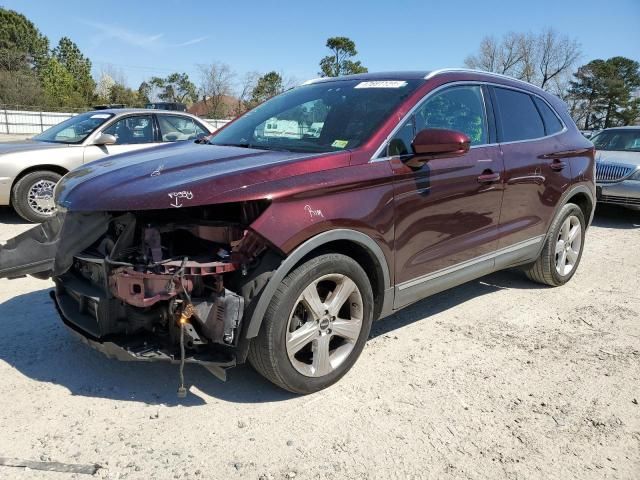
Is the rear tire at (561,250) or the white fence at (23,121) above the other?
the white fence at (23,121)

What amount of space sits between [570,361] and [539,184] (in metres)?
1.56

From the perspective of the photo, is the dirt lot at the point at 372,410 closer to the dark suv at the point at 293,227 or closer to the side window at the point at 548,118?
the dark suv at the point at 293,227

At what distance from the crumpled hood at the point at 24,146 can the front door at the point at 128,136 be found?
0.41m

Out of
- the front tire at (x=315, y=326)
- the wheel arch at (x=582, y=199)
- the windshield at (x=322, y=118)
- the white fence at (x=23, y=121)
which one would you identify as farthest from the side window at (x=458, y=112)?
the white fence at (x=23, y=121)

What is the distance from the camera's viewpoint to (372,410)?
290 cm

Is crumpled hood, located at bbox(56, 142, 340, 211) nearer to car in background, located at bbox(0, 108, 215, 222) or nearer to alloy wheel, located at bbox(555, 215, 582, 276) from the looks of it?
alloy wheel, located at bbox(555, 215, 582, 276)

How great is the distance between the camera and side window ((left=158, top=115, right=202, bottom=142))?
783cm

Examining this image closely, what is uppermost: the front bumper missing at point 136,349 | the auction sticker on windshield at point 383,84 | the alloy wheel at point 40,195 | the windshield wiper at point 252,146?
the auction sticker on windshield at point 383,84

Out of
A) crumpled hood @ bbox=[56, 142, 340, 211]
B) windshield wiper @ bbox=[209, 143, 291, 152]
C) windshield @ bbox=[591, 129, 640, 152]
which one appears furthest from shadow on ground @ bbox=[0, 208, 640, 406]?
windshield @ bbox=[591, 129, 640, 152]

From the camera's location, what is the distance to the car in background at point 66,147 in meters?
7.04

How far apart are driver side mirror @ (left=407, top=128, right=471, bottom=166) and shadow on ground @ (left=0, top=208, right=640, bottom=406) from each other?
57.2 inches

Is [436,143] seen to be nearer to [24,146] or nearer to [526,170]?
[526,170]

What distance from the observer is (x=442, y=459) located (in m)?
2.51

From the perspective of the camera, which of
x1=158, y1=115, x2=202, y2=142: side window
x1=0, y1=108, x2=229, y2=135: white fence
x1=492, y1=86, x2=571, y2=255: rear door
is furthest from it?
x1=0, y1=108, x2=229, y2=135: white fence
